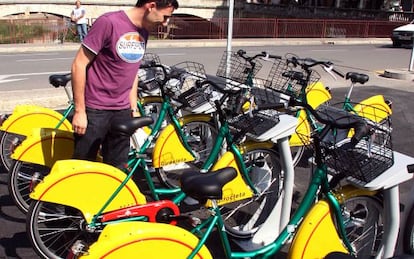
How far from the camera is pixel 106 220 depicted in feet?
9.78

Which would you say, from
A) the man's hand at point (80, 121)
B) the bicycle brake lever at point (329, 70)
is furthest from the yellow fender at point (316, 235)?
the bicycle brake lever at point (329, 70)

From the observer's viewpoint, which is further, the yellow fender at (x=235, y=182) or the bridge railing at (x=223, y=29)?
the bridge railing at (x=223, y=29)

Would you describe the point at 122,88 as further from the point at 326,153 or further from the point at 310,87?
the point at 310,87

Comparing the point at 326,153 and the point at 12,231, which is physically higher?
the point at 326,153

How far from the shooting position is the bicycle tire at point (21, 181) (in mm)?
3918

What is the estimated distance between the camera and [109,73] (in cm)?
324

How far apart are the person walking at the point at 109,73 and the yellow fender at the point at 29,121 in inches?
44.3

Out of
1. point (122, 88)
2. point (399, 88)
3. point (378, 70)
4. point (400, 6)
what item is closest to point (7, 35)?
point (378, 70)

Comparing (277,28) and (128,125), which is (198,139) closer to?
(128,125)

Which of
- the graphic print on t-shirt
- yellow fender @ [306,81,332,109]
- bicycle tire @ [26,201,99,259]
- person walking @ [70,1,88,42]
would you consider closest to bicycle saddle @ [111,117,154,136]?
the graphic print on t-shirt

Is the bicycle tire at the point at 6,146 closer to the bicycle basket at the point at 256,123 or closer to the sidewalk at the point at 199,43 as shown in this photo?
the bicycle basket at the point at 256,123

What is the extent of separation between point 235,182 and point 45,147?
1590 mm

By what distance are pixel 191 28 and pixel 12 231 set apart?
2289 centimetres

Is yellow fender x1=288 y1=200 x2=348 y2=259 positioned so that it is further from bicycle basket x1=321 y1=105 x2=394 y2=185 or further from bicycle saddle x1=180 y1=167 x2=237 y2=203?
bicycle saddle x1=180 y1=167 x2=237 y2=203
